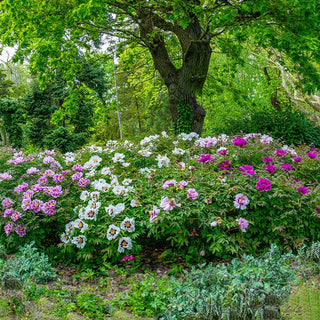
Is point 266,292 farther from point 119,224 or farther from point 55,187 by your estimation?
point 55,187

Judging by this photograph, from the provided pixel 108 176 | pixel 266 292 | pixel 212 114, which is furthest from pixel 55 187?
pixel 212 114

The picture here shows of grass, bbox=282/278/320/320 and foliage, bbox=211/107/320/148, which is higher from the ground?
foliage, bbox=211/107/320/148

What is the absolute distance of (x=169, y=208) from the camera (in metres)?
3.41

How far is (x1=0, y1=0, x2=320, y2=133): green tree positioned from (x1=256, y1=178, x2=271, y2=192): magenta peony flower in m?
2.83

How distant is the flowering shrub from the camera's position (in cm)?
350

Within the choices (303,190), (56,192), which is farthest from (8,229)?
(303,190)

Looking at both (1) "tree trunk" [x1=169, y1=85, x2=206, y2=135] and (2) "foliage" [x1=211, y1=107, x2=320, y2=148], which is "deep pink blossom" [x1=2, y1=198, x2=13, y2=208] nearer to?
(1) "tree trunk" [x1=169, y1=85, x2=206, y2=135]

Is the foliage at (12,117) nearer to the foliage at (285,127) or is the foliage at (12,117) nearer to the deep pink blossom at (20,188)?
the foliage at (285,127)

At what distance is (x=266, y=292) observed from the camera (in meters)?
2.38

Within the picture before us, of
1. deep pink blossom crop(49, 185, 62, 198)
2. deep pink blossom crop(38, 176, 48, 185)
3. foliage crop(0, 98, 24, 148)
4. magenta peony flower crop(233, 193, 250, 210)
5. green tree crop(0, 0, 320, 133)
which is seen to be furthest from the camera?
foliage crop(0, 98, 24, 148)

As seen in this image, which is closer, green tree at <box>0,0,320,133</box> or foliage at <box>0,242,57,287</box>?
foliage at <box>0,242,57,287</box>

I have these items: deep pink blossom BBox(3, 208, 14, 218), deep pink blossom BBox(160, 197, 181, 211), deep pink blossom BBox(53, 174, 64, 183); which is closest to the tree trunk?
deep pink blossom BBox(53, 174, 64, 183)

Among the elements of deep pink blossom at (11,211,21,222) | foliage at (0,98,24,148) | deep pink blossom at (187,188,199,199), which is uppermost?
foliage at (0,98,24,148)

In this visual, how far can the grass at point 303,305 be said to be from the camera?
2.35 metres
